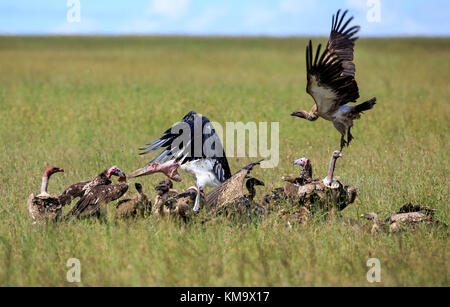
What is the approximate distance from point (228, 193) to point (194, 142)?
1.22 m

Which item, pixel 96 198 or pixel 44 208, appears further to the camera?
pixel 96 198

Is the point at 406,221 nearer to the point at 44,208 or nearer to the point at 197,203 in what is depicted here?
the point at 197,203

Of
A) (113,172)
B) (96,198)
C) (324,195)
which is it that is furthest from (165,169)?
(324,195)

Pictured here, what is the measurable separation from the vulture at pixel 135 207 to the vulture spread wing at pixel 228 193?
29.5 inches

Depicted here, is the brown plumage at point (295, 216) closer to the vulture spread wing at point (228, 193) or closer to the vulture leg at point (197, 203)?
the vulture spread wing at point (228, 193)

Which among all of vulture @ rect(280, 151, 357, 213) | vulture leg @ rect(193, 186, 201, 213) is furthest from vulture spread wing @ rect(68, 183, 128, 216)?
vulture @ rect(280, 151, 357, 213)

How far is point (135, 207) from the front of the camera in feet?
22.1

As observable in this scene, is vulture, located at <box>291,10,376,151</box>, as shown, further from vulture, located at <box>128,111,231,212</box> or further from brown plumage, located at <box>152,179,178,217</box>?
brown plumage, located at <box>152,179,178,217</box>

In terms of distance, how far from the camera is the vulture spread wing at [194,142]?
25.1ft

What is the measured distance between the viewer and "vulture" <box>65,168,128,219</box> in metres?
6.59

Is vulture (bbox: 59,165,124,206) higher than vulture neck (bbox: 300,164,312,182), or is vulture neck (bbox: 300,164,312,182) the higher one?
vulture neck (bbox: 300,164,312,182)

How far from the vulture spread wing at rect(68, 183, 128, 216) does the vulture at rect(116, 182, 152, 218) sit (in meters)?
0.14

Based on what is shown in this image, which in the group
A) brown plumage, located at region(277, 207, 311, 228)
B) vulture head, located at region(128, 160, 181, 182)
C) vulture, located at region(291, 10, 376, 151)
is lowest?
brown plumage, located at region(277, 207, 311, 228)
